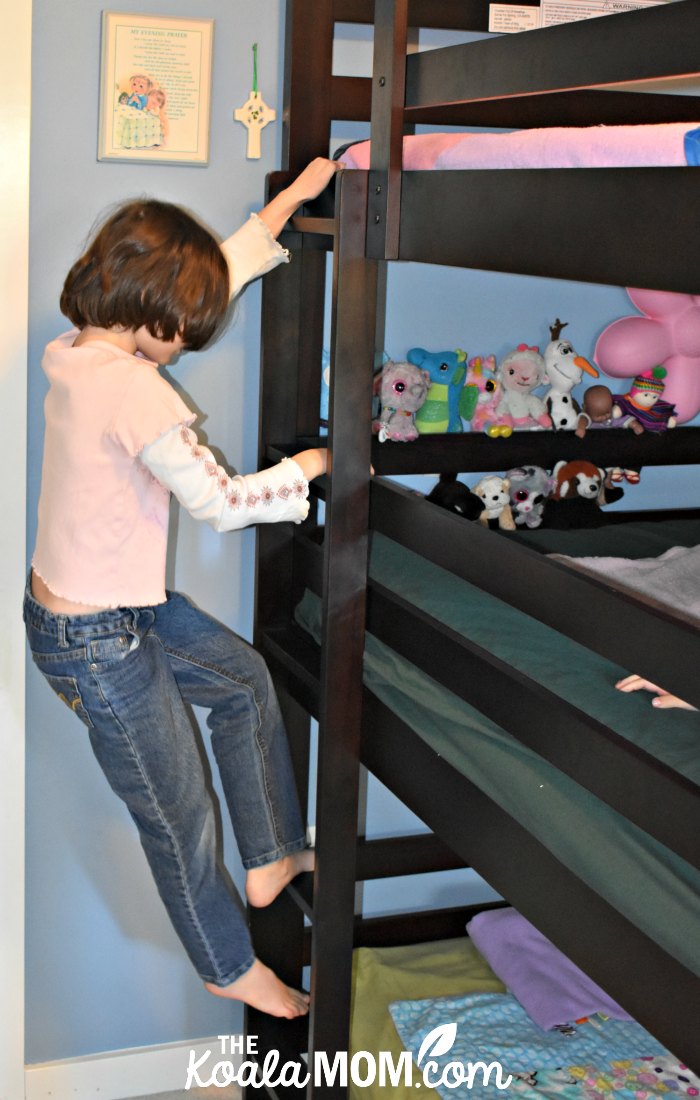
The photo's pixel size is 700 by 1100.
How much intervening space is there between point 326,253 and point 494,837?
1.02 m

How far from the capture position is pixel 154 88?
5.80 feet

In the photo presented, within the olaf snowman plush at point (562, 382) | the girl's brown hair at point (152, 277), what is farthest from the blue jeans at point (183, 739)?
the olaf snowman plush at point (562, 382)

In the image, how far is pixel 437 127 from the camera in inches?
76.7

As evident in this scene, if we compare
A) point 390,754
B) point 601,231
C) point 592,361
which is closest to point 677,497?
point 592,361

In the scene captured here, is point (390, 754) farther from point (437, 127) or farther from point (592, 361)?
point (437, 127)

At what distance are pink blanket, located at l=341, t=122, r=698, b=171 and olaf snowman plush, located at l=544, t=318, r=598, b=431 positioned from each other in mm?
620

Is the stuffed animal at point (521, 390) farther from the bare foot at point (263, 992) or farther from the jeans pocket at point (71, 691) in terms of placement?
the bare foot at point (263, 992)

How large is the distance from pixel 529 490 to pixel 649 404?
0.26 m

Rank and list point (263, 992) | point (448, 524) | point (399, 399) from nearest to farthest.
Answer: point (448, 524) → point (263, 992) → point (399, 399)

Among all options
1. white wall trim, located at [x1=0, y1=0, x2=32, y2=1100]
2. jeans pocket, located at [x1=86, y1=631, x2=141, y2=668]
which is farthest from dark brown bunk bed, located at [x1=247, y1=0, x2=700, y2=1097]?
white wall trim, located at [x1=0, y1=0, x2=32, y2=1100]

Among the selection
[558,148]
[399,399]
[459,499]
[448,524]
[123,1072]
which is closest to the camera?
[558,148]

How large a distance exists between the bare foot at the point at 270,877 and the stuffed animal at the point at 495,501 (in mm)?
599

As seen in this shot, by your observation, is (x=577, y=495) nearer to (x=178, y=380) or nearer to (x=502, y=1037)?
(x=178, y=380)

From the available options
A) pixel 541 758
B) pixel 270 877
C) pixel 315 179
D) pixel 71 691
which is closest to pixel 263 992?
pixel 270 877
